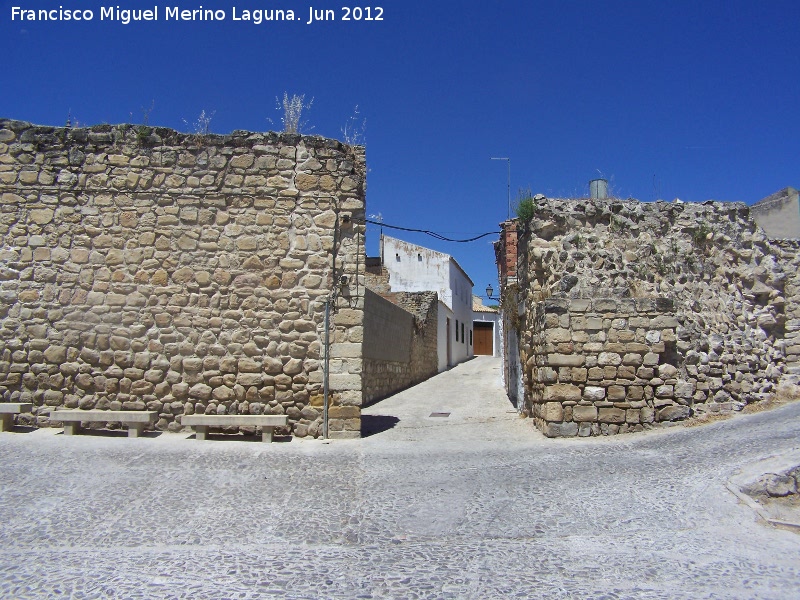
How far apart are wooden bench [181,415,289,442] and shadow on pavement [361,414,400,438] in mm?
1392

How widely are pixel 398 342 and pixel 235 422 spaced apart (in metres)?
9.49

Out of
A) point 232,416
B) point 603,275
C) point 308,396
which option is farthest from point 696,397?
point 232,416

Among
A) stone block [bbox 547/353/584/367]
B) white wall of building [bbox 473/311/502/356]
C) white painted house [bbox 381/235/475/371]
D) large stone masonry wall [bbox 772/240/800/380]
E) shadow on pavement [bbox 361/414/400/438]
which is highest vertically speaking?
white painted house [bbox 381/235/475/371]

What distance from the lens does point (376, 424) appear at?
10.1 metres

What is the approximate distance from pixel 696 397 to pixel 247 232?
675 cm

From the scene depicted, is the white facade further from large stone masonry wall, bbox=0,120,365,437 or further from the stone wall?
large stone masonry wall, bbox=0,120,365,437

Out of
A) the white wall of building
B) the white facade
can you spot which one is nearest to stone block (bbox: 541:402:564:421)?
the white wall of building

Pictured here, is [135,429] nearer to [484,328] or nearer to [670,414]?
[670,414]

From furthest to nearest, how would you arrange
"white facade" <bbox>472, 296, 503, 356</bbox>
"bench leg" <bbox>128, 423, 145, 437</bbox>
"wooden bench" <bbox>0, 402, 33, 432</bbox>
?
1. "white facade" <bbox>472, 296, 503, 356</bbox>
2. "wooden bench" <bbox>0, 402, 33, 432</bbox>
3. "bench leg" <bbox>128, 423, 145, 437</bbox>

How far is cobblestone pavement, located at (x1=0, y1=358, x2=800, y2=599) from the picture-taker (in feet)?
12.5

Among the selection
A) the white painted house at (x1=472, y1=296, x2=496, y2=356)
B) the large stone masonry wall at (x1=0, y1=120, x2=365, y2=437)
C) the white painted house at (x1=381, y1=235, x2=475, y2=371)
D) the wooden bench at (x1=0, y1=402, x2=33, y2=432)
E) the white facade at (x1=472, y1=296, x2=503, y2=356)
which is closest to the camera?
the wooden bench at (x1=0, y1=402, x2=33, y2=432)

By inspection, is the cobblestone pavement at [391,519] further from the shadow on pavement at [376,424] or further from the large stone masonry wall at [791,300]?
the large stone masonry wall at [791,300]

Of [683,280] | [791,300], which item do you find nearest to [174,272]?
[683,280]

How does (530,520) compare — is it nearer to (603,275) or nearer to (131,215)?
Answer: (603,275)
